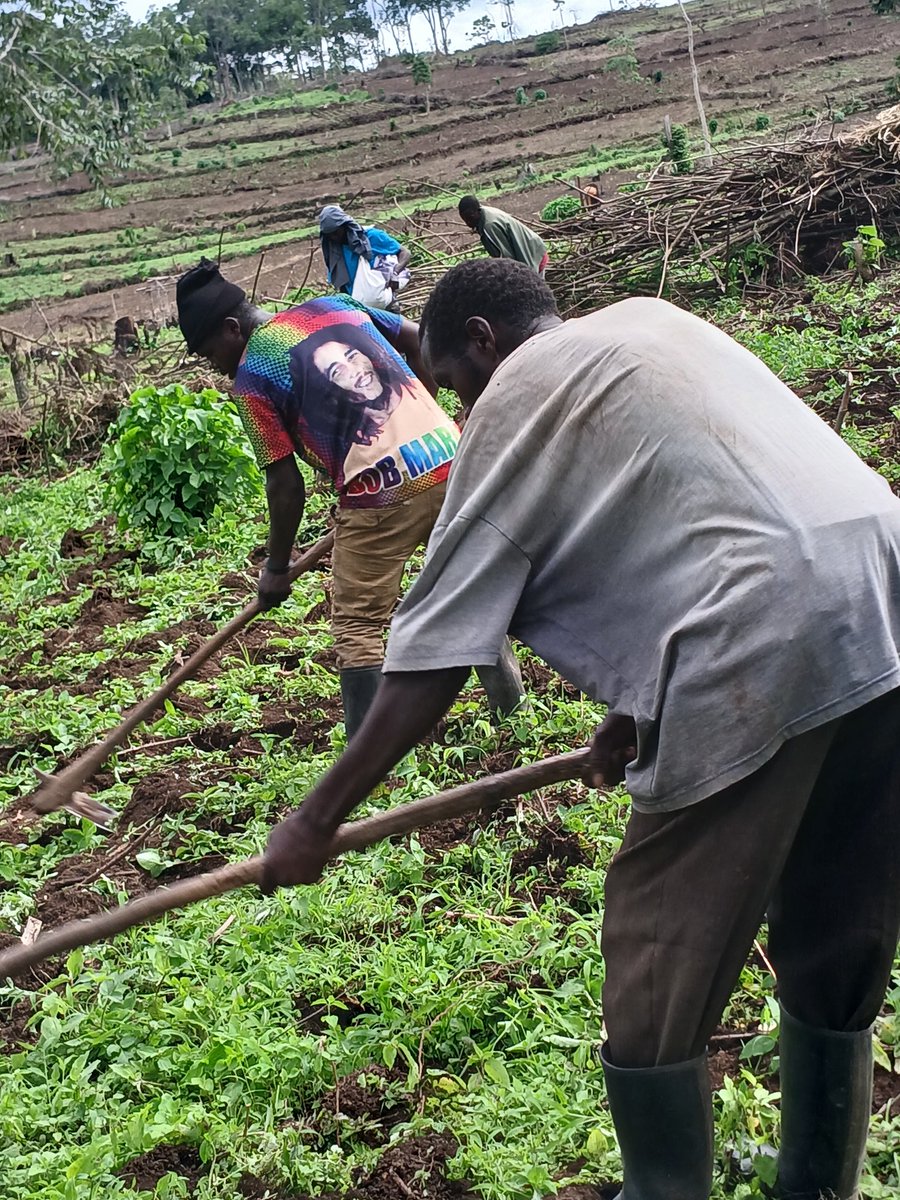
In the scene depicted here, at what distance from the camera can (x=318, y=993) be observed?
2.89m

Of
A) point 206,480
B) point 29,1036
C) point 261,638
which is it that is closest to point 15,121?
point 206,480

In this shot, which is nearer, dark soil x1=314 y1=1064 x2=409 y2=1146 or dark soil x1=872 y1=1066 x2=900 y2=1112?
dark soil x1=872 y1=1066 x2=900 y2=1112

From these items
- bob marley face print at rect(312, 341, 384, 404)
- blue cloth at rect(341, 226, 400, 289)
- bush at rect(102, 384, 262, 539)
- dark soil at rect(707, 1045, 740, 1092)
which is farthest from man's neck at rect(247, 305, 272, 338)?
bush at rect(102, 384, 262, 539)

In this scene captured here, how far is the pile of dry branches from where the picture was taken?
33.1ft

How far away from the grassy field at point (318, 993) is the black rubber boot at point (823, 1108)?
Answer: 0.10 meters

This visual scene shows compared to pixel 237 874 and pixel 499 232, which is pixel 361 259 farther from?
pixel 237 874

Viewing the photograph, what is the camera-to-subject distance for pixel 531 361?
1735 millimetres

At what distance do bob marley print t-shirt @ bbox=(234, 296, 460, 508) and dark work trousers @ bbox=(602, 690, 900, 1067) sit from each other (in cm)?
208

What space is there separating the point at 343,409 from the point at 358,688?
0.90 metres

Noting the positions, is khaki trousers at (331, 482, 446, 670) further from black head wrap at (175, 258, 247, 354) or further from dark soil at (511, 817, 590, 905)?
dark soil at (511, 817, 590, 905)

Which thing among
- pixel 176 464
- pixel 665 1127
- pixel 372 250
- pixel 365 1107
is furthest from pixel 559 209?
pixel 665 1127

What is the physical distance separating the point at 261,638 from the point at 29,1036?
2.75 m

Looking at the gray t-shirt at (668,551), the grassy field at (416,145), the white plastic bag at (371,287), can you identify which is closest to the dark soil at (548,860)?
the gray t-shirt at (668,551)

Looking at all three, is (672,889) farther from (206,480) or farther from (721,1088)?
(206,480)
